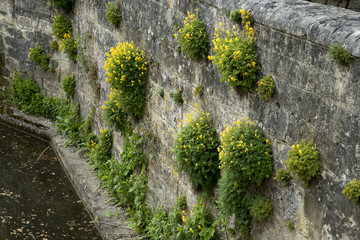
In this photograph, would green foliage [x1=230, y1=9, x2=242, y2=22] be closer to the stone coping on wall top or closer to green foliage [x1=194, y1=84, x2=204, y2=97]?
the stone coping on wall top

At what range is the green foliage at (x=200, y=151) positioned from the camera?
5.85 meters

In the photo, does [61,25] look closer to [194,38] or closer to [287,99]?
[194,38]

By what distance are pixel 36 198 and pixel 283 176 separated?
4.79 meters

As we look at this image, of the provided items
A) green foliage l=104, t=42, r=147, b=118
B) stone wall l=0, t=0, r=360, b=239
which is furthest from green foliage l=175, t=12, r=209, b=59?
green foliage l=104, t=42, r=147, b=118

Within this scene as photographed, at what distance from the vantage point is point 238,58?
505 centimetres

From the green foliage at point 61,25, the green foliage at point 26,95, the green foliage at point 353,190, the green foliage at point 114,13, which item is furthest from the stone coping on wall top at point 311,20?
the green foliage at point 26,95

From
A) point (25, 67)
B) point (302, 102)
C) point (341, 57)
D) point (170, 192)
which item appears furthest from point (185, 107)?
point (25, 67)

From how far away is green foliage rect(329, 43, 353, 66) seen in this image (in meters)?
3.94

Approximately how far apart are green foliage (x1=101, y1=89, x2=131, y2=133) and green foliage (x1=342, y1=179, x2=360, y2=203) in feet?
15.0

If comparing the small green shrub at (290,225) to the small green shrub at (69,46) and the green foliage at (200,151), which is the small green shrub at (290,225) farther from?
the small green shrub at (69,46)

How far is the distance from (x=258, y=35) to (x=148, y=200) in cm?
349

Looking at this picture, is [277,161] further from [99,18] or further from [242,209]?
[99,18]

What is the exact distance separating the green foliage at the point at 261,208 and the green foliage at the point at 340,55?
5.11 ft

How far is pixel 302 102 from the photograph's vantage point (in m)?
4.48
